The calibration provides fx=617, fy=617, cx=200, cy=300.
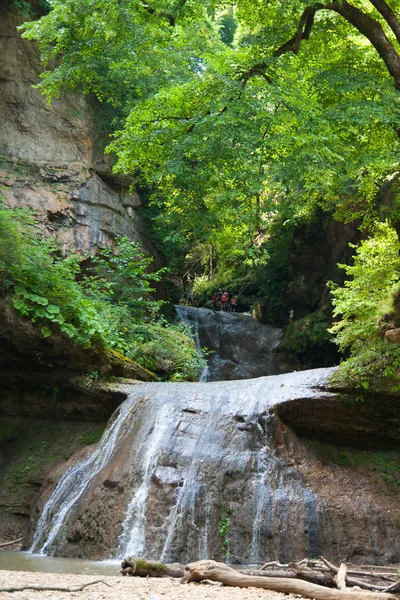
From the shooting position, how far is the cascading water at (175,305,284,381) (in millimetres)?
23688

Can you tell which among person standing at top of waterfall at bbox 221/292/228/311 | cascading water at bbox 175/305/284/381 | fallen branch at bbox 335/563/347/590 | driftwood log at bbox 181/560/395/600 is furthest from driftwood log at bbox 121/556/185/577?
person standing at top of waterfall at bbox 221/292/228/311

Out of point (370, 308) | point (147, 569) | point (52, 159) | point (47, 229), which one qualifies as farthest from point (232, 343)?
point (147, 569)

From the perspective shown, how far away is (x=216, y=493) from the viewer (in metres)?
9.75

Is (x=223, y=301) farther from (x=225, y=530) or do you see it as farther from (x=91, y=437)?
(x=225, y=530)

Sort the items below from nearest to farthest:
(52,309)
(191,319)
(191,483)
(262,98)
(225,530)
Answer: (225,530)
(191,483)
(262,98)
(52,309)
(191,319)

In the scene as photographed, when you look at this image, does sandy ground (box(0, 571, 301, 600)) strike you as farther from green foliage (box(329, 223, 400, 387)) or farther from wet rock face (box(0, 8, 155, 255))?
wet rock face (box(0, 8, 155, 255))

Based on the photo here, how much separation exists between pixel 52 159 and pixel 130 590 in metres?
17.6

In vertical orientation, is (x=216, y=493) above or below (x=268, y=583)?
above

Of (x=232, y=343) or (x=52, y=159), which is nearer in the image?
(x=52, y=159)

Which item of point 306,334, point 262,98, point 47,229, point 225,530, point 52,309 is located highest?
point 47,229

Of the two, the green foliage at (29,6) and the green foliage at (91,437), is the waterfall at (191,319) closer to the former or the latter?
the green foliage at (91,437)

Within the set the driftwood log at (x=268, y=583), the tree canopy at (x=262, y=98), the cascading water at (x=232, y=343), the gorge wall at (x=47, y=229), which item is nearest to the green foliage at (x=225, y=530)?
the driftwood log at (x=268, y=583)

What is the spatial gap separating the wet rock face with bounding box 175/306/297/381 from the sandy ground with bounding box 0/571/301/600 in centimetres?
1664

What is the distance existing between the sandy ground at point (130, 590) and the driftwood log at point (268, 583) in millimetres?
77
